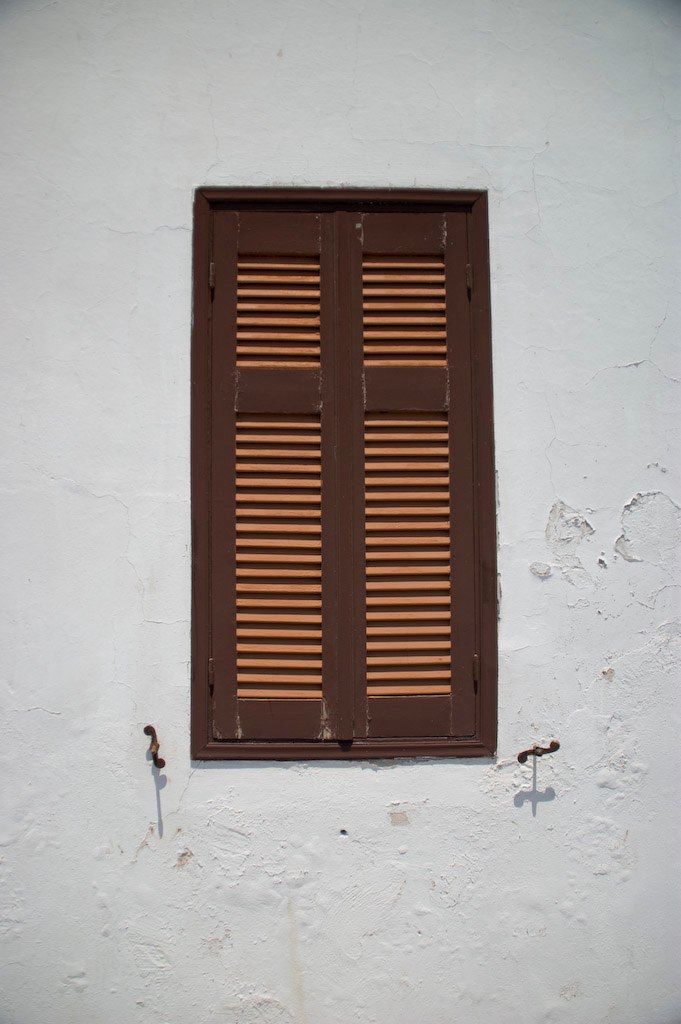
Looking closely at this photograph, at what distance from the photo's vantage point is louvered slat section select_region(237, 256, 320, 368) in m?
2.49

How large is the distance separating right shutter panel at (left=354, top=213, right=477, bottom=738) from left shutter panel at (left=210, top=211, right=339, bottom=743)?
0.44ft

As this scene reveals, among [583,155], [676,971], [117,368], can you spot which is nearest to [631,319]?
[583,155]

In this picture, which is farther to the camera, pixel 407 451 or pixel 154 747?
pixel 407 451

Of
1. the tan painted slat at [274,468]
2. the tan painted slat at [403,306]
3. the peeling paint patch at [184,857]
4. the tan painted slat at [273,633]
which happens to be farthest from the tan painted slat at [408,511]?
the peeling paint patch at [184,857]

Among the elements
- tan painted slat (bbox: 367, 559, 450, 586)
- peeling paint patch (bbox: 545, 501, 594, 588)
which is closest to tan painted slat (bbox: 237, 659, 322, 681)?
tan painted slat (bbox: 367, 559, 450, 586)

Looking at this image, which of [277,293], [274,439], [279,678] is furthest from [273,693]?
[277,293]

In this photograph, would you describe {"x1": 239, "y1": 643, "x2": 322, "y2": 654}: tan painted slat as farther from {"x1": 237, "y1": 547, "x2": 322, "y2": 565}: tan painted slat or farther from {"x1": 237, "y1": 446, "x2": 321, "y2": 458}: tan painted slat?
{"x1": 237, "y1": 446, "x2": 321, "y2": 458}: tan painted slat

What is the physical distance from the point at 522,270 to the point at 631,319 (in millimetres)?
391

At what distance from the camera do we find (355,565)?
2447 millimetres

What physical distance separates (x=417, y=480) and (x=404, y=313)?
1.80 feet

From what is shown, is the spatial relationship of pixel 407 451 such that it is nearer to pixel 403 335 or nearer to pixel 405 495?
pixel 405 495

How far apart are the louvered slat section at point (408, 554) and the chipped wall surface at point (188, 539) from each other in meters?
0.21

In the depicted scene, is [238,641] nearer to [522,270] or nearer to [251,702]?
[251,702]

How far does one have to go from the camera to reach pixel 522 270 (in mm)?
2510
